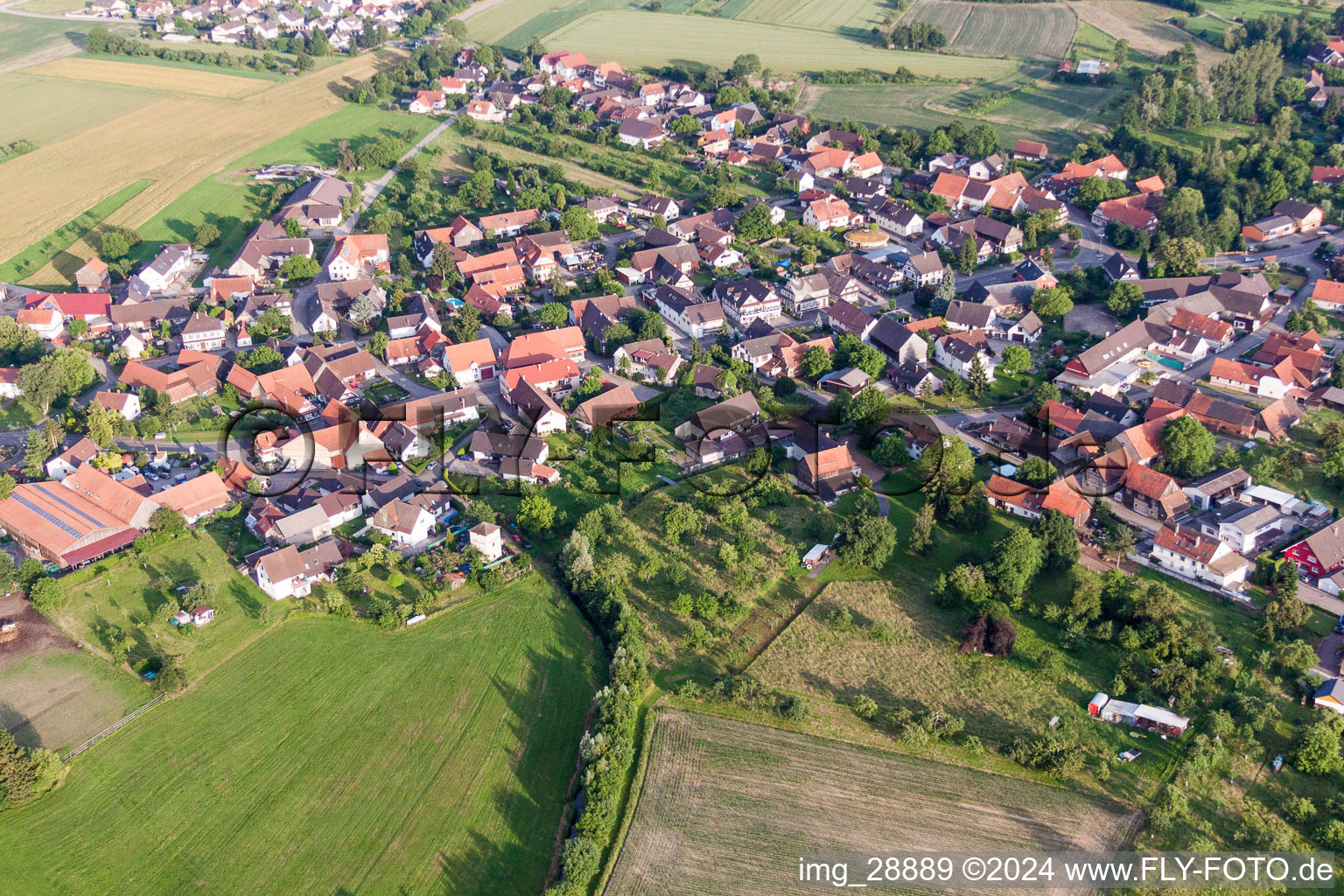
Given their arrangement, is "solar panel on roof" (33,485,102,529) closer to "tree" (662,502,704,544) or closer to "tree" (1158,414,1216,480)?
"tree" (662,502,704,544)

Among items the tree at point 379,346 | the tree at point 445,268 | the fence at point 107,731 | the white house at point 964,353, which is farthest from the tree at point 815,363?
the fence at point 107,731

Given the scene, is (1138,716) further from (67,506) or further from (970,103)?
(970,103)

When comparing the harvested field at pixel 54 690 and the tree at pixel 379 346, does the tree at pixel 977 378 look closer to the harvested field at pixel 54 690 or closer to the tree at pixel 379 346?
the tree at pixel 379 346

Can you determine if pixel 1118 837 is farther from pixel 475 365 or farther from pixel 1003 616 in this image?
pixel 475 365

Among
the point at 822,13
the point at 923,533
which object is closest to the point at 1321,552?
the point at 923,533

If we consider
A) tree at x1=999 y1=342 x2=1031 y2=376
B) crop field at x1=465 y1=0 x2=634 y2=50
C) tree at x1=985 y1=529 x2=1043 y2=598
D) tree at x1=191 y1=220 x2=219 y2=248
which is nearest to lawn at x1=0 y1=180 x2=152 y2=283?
tree at x1=191 y1=220 x2=219 y2=248

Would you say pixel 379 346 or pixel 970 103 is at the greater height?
pixel 970 103

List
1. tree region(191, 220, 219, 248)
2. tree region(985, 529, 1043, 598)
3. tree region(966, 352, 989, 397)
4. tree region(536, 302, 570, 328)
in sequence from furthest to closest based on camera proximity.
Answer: tree region(191, 220, 219, 248), tree region(536, 302, 570, 328), tree region(966, 352, 989, 397), tree region(985, 529, 1043, 598)
